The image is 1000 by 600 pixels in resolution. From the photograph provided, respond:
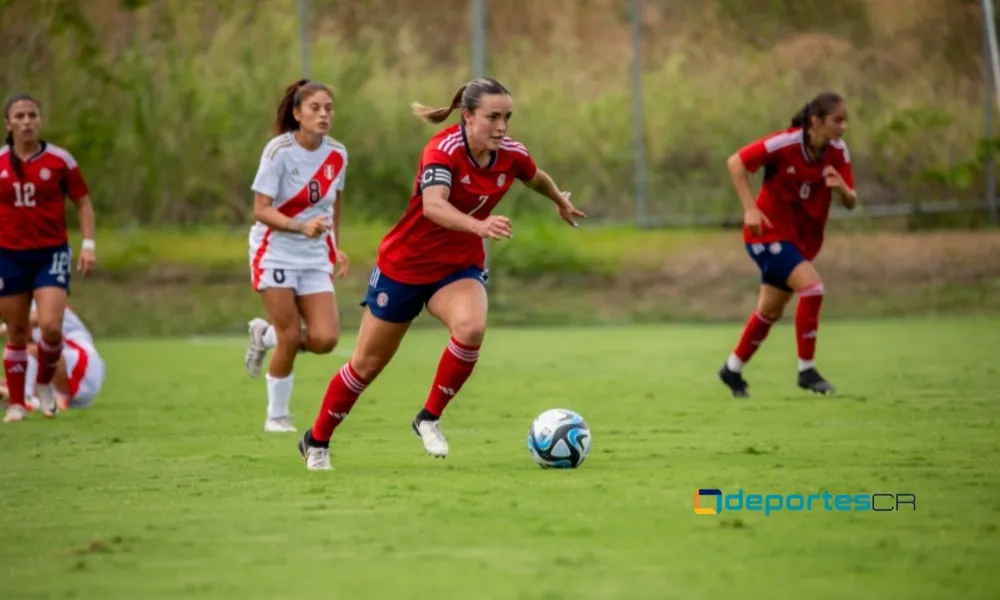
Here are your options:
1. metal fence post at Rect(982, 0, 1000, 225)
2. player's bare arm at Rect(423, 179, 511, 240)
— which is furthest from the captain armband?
metal fence post at Rect(982, 0, 1000, 225)

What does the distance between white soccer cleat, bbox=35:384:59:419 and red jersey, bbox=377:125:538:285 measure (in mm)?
3776

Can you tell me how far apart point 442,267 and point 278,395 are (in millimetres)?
2343

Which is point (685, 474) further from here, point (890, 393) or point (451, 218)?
point (890, 393)

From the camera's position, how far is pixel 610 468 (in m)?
7.85

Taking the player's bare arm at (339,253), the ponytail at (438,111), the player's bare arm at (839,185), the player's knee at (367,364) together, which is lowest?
the player's knee at (367,364)

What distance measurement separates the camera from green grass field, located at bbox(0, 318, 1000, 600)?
5367 mm

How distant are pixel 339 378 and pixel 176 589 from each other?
2.63 meters

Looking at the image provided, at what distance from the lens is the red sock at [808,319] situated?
11.2 metres

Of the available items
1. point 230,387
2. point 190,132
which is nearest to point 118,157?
point 190,132

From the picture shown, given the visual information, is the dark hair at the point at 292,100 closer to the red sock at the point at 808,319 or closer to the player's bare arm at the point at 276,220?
the player's bare arm at the point at 276,220

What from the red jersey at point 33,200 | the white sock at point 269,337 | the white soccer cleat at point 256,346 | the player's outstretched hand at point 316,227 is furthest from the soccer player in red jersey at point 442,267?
the red jersey at point 33,200

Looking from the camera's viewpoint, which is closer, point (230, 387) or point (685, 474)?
point (685, 474)

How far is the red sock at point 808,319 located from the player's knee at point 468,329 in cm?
397

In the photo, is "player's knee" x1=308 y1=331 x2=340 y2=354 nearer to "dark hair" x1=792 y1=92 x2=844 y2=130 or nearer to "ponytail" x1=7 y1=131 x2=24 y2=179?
"ponytail" x1=7 y1=131 x2=24 y2=179
